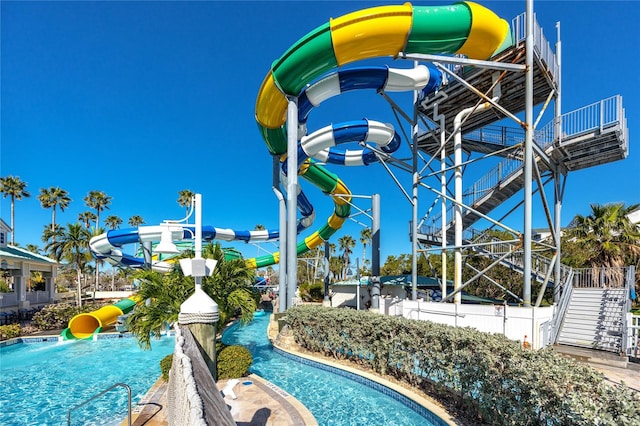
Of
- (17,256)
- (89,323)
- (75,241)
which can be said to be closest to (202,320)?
(89,323)

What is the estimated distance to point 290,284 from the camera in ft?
41.0

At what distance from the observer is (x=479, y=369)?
5.38 m

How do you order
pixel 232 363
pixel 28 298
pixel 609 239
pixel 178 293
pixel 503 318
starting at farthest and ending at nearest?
pixel 28 298
pixel 609 239
pixel 503 318
pixel 178 293
pixel 232 363

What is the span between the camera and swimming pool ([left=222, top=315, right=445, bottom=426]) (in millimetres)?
6230

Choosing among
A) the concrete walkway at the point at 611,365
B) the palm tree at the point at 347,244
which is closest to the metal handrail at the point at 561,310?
the concrete walkway at the point at 611,365

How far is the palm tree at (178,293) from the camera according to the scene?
793 cm

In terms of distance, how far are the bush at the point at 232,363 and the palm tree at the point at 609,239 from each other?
17075 millimetres

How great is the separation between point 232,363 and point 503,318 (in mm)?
8057

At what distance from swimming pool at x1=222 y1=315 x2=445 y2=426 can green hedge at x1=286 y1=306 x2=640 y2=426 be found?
2.19 ft

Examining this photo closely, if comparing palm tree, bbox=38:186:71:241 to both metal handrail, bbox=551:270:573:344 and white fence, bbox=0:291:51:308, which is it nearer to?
white fence, bbox=0:291:51:308

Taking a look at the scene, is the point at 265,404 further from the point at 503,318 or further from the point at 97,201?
the point at 97,201

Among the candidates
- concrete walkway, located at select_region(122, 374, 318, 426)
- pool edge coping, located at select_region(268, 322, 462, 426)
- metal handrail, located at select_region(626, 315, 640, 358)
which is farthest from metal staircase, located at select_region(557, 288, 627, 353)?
concrete walkway, located at select_region(122, 374, 318, 426)

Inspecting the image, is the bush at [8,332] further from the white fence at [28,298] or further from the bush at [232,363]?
the bush at [232,363]

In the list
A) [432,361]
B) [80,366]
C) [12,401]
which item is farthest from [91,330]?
[432,361]
